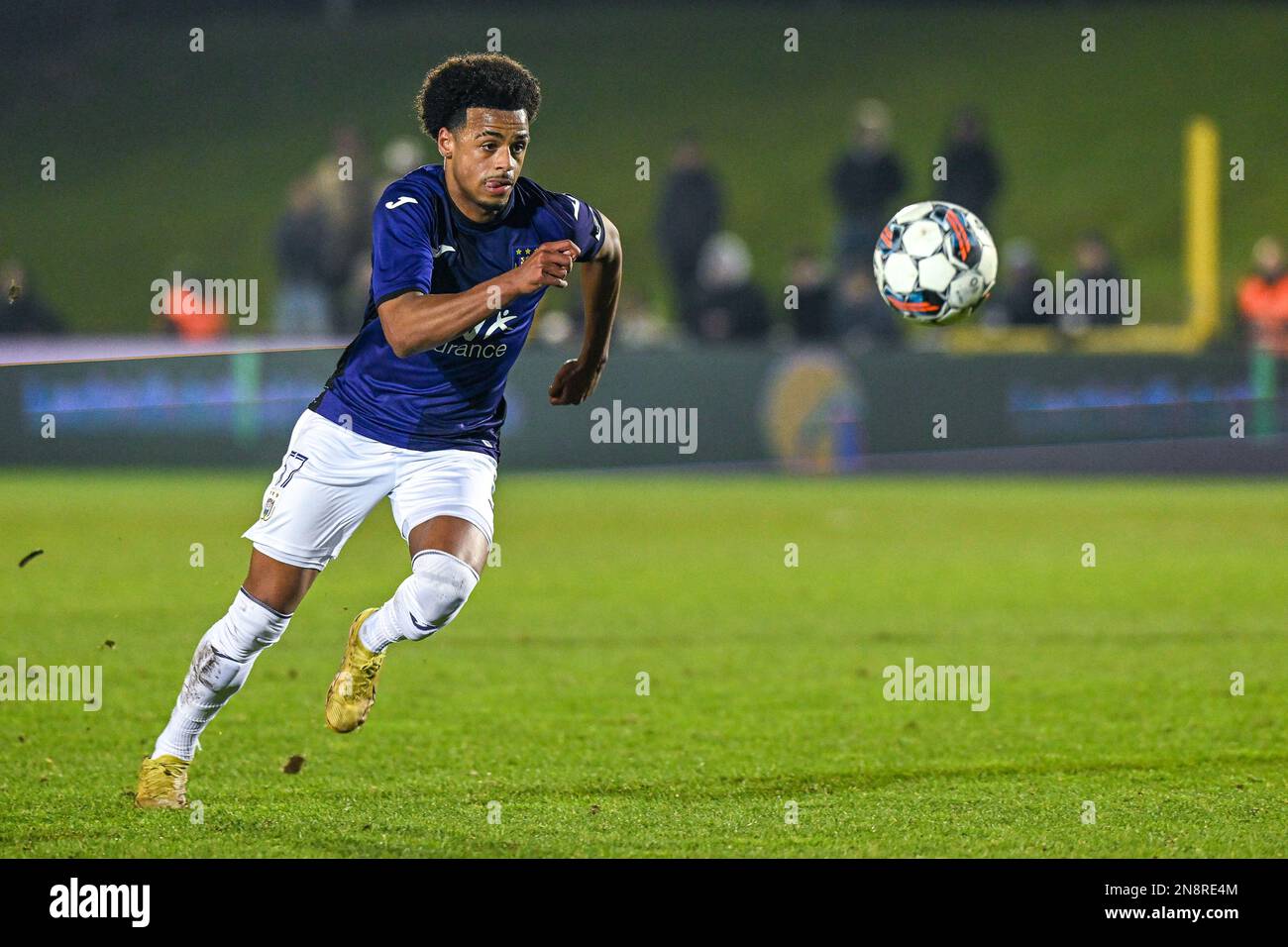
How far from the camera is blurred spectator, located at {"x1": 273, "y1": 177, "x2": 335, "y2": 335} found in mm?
19453

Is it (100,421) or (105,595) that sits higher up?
(100,421)

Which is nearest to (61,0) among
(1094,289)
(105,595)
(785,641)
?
(1094,289)

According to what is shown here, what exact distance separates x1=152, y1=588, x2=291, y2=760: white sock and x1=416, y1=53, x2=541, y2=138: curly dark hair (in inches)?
64.6

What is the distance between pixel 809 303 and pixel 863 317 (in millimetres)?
863

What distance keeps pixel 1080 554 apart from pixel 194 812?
891 cm

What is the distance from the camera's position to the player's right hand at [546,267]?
538 cm

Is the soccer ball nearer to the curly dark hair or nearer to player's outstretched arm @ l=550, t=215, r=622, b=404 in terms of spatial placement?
player's outstretched arm @ l=550, t=215, r=622, b=404

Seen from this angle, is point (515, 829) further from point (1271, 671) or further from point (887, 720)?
point (1271, 671)

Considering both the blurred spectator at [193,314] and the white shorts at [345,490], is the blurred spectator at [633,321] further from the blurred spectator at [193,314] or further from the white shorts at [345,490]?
the white shorts at [345,490]

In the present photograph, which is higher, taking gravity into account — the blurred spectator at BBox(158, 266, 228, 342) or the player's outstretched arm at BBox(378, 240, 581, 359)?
the blurred spectator at BBox(158, 266, 228, 342)

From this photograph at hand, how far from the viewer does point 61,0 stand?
1332 inches

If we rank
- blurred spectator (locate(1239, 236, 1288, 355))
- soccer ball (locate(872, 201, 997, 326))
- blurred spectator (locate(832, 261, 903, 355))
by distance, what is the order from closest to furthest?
soccer ball (locate(872, 201, 997, 326)), blurred spectator (locate(832, 261, 903, 355)), blurred spectator (locate(1239, 236, 1288, 355))

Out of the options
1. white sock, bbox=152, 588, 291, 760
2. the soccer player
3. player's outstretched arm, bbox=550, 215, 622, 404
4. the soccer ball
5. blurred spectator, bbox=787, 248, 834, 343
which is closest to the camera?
the soccer player

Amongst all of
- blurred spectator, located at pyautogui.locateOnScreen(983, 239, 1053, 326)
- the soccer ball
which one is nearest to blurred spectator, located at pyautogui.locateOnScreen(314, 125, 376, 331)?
blurred spectator, located at pyautogui.locateOnScreen(983, 239, 1053, 326)
